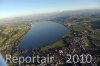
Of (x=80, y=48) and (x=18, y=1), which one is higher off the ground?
(x=18, y=1)

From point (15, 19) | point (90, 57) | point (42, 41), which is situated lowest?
point (90, 57)

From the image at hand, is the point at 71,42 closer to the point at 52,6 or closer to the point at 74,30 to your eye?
the point at 74,30

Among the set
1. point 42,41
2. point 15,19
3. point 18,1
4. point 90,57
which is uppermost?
point 18,1

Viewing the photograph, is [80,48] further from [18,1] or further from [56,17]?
[18,1]

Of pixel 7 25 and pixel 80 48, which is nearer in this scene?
pixel 80 48

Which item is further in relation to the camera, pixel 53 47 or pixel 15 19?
pixel 15 19

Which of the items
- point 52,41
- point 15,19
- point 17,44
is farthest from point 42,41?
point 15,19

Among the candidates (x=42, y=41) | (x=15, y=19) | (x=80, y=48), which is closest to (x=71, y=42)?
(x=80, y=48)
